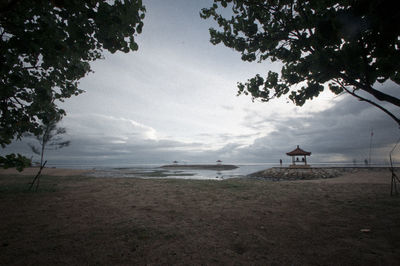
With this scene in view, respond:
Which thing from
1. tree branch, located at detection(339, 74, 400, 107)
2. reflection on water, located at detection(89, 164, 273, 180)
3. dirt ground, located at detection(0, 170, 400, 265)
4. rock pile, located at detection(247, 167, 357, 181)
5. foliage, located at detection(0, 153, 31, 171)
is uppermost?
tree branch, located at detection(339, 74, 400, 107)

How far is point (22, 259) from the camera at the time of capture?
8.39ft

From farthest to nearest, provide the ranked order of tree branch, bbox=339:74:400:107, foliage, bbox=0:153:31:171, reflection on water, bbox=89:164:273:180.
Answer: reflection on water, bbox=89:164:273:180 → tree branch, bbox=339:74:400:107 → foliage, bbox=0:153:31:171

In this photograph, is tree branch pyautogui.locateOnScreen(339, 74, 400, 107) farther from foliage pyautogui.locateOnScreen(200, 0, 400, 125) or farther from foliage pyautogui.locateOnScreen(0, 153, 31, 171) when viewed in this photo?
foliage pyautogui.locateOnScreen(0, 153, 31, 171)

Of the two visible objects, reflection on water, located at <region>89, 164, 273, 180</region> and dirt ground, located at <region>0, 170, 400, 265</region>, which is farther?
reflection on water, located at <region>89, 164, 273, 180</region>

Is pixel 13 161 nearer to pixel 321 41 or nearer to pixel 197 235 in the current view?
pixel 197 235

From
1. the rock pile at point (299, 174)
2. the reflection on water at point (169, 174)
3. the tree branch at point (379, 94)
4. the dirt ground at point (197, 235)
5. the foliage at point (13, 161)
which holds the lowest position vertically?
the reflection on water at point (169, 174)

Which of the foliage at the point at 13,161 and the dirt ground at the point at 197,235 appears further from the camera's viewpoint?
the dirt ground at the point at 197,235

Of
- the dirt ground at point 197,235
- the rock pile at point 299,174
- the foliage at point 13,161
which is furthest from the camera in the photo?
the rock pile at point 299,174

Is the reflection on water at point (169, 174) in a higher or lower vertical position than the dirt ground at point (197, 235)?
lower

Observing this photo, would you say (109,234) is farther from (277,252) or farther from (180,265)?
(277,252)

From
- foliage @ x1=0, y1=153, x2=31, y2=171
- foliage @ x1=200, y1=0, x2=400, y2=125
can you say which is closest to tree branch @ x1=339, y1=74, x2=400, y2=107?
foliage @ x1=200, y1=0, x2=400, y2=125

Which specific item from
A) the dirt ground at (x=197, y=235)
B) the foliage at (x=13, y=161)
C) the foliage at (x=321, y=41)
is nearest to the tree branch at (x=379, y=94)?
the foliage at (x=321, y=41)

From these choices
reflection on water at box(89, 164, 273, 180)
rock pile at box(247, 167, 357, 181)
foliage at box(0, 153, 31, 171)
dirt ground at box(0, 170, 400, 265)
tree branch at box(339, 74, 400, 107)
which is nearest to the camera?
foliage at box(0, 153, 31, 171)

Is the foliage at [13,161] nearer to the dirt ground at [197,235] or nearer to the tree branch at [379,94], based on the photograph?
the dirt ground at [197,235]
